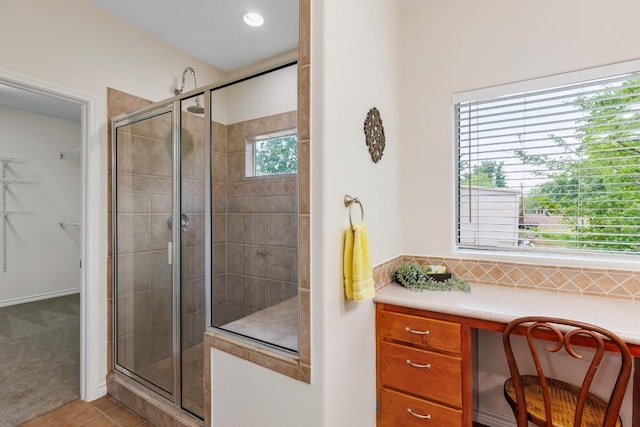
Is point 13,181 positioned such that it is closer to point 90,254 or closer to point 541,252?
point 90,254

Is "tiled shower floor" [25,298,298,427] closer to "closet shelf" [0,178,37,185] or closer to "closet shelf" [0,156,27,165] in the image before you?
"closet shelf" [0,178,37,185]

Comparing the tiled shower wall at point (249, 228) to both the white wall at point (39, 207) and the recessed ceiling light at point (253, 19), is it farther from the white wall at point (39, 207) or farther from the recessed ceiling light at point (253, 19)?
the white wall at point (39, 207)

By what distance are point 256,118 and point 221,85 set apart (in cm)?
63

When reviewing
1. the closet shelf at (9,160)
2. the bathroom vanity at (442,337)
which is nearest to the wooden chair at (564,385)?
the bathroom vanity at (442,337)

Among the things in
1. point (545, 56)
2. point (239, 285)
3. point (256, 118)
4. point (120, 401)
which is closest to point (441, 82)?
point (545, 56)

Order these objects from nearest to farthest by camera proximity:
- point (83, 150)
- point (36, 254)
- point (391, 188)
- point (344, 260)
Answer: point (344, 260) → point (391, 188) → point (83, 150) → point (36, 254)

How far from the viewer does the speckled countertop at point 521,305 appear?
1.32 metres

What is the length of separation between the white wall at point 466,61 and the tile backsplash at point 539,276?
14cm

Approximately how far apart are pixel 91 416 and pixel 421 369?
2074 millimetres

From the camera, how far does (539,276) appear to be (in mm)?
1786

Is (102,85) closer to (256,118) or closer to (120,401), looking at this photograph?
(256,118)

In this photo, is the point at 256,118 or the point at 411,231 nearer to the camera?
the point at 411,231

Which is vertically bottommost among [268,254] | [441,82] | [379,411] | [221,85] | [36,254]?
[379,411]

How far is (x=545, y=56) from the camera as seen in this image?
1756 millimetres
